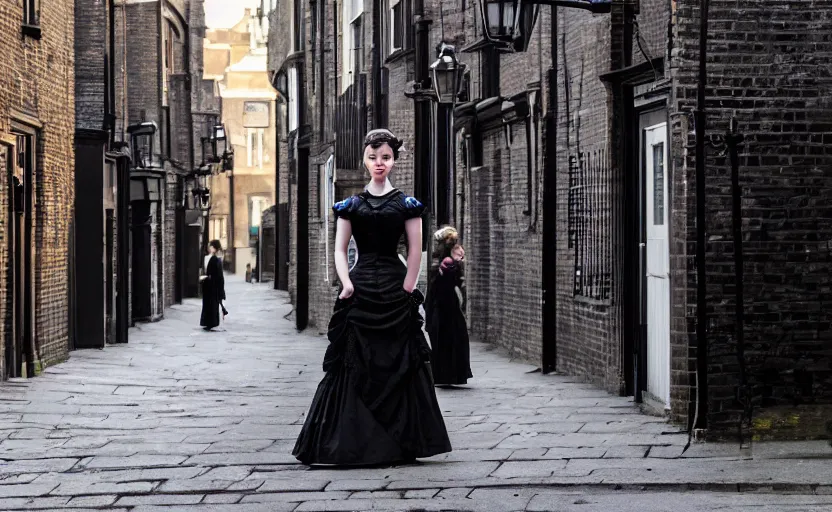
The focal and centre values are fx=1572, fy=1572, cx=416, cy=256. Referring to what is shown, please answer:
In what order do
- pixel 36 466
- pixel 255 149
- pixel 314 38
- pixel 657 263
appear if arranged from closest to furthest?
pixel 36 466
pixel 657 263
pixel 314 38
pixel 255 149

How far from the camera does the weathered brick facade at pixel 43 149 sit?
56.3 feet

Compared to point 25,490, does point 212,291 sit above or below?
above

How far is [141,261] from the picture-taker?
35469 millimetres

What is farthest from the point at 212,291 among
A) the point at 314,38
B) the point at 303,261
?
the point at 314,38

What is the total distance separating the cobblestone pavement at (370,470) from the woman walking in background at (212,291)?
13.8 m

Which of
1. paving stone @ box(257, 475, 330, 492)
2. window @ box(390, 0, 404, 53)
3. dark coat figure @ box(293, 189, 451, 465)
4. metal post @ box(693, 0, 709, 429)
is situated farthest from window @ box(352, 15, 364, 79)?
paving stone @ box(257, 475, 330, 492)

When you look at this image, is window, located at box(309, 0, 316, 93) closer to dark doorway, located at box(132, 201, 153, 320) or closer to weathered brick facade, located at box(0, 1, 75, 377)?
dark doorway, located at box(132, 201, 153, 320)

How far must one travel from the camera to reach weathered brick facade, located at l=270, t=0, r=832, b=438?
11.0 metres

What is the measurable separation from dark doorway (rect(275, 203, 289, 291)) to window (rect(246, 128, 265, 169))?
31.5 metres

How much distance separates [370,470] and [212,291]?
21.5 m

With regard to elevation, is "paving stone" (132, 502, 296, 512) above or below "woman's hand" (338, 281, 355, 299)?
below

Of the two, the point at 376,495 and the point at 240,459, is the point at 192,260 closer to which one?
the point at 240,459

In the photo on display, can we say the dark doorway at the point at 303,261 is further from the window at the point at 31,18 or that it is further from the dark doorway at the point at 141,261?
the window at the point at 31,18

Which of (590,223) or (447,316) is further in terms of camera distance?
(447,316)
